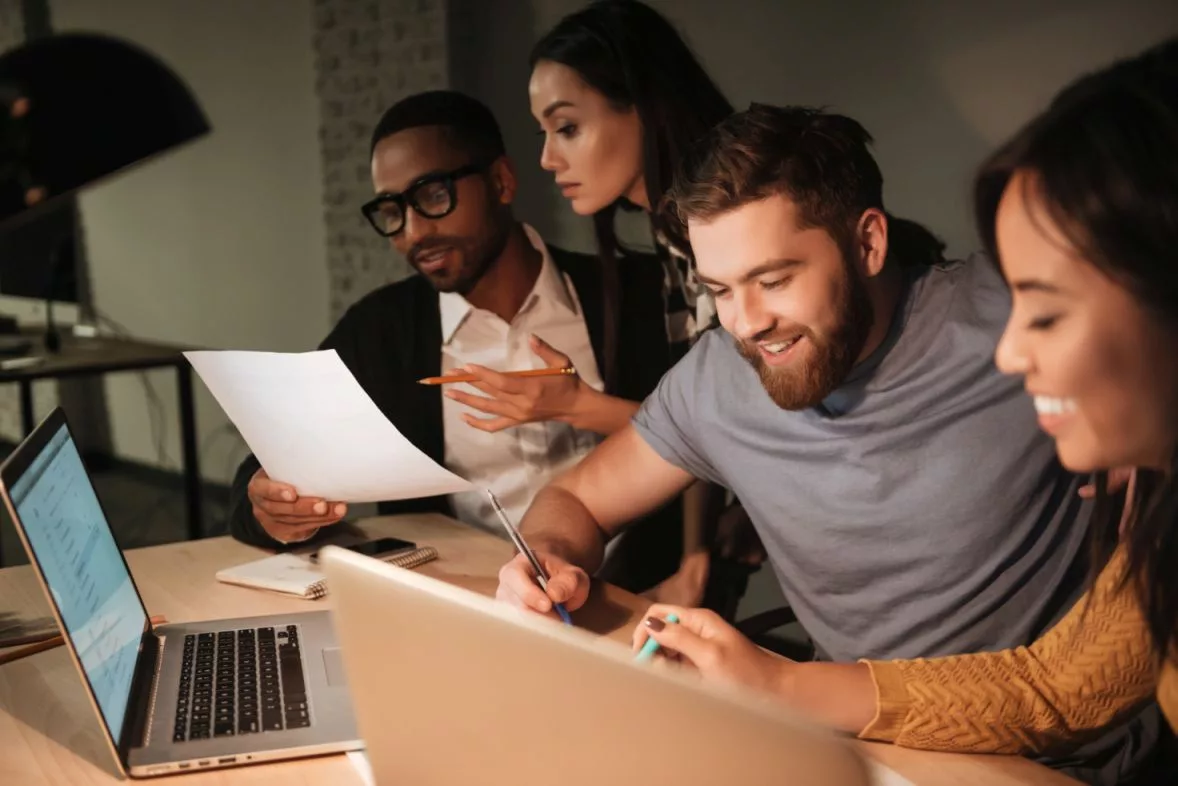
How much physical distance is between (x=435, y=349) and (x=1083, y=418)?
1.14 metres

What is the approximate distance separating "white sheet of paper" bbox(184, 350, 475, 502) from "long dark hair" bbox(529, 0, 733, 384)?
510 mm

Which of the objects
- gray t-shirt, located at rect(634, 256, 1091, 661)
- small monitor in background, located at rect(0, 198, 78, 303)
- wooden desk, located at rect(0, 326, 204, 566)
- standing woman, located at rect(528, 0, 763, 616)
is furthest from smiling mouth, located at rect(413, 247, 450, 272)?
small monitor in background, located at rect(0, 198, 78, 303)

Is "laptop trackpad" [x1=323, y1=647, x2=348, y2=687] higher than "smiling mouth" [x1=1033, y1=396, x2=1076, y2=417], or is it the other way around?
"smiling mouth" [x1=1033, y1=396, x2=1076, y2=417]

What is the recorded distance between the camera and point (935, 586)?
3.90 feet

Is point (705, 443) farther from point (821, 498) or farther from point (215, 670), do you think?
point (215, 670)

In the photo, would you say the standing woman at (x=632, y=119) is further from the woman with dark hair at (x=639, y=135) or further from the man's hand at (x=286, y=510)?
the man's hand at (x=286, y=510)

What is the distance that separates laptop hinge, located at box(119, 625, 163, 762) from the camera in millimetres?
959

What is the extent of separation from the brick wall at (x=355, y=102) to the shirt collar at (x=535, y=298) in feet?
2.82

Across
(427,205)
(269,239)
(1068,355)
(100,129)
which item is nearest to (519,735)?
(1068,355)

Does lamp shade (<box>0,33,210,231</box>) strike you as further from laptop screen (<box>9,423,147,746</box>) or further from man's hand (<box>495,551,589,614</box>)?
man's hand (<box>495,551,589,614</box>)

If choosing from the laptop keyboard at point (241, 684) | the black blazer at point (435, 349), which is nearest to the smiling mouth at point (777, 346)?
the black blazer at point (435, 349)

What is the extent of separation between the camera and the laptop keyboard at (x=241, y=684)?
100cm

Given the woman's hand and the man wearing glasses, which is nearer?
the woman's hand

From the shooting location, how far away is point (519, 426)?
68.2 inches
